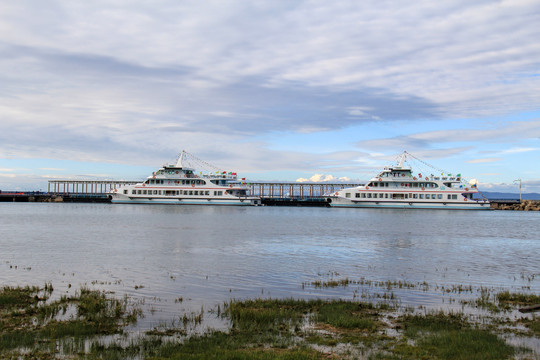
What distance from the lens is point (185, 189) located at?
3585 inches

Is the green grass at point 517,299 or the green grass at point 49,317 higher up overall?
the green grass at point 49,317

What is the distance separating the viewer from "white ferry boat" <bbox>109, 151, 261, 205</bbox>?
9044cm

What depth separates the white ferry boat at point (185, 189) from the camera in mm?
90438

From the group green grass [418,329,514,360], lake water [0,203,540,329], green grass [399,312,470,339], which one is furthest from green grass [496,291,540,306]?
green grass [418,329,514,360]

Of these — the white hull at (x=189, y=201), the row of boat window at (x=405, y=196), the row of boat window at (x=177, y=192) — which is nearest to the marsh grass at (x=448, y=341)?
the row of boat window at (x=405, y=196)

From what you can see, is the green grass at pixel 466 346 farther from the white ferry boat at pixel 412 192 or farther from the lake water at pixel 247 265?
the white ferry boat at pixel 412 192

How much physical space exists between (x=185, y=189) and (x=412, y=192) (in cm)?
4475

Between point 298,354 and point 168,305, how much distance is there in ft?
19.5

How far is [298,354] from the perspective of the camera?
8938 mm

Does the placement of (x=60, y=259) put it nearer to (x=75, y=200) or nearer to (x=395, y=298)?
(x=395, y=298)

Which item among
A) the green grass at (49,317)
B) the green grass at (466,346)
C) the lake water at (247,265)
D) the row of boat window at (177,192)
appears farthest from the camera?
the row of boat window at (177,192)

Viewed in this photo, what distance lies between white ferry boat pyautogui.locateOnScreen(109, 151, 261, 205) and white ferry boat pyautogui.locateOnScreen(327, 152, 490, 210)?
23672 mm

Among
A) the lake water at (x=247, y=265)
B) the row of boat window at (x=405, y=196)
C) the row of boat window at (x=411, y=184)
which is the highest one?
the row of boat window at (x=411, y=184)

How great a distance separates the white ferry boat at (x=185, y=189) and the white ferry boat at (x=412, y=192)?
932 inches
